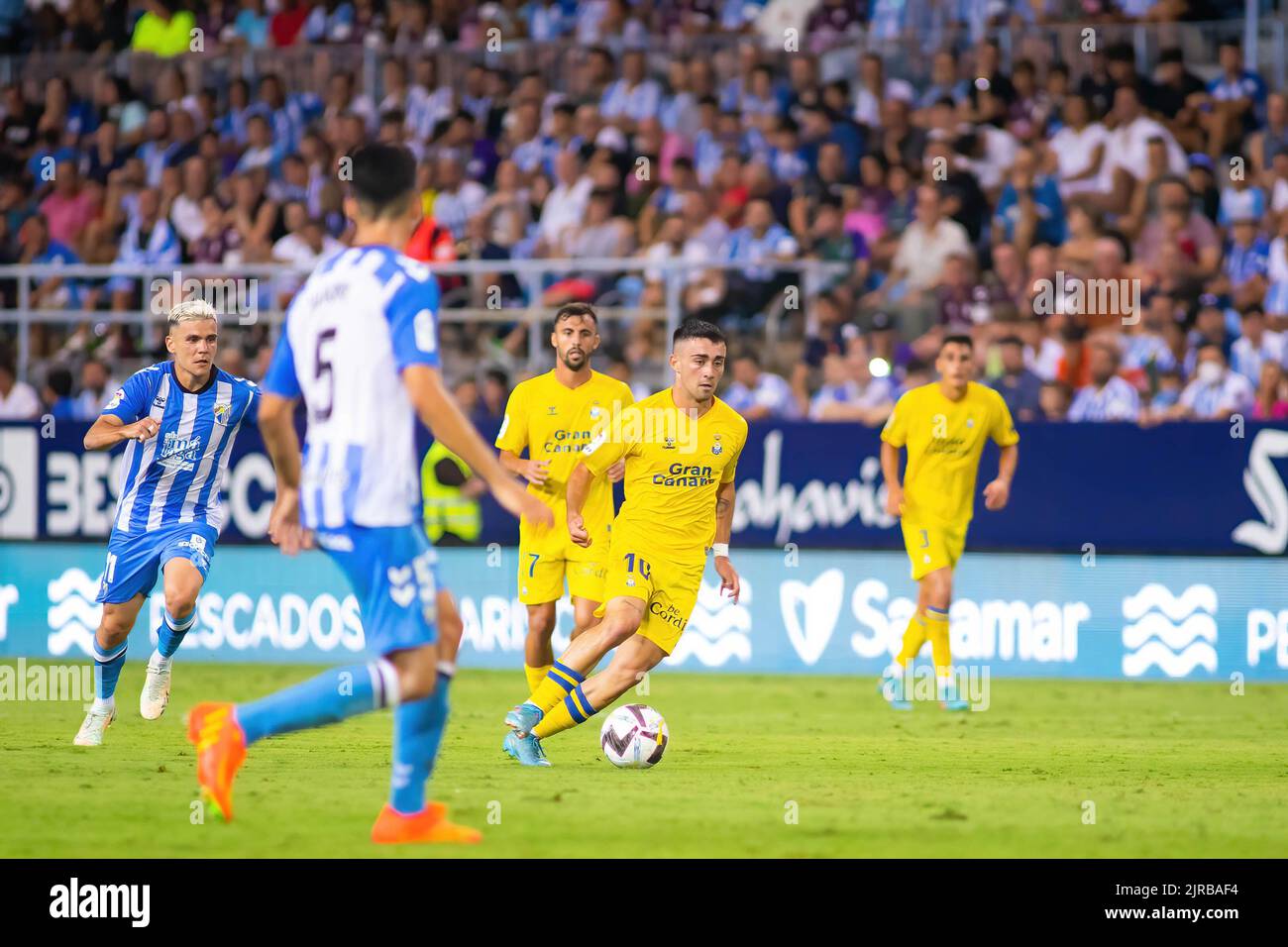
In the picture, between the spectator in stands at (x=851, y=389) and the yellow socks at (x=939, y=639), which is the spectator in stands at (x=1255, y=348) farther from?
the yellow socks at (x=939, y=639)

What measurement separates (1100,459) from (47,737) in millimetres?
8479

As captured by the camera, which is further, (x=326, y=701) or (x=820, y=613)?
(x=820, y=613)

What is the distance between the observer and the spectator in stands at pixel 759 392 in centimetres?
1656

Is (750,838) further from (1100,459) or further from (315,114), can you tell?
(315,114)

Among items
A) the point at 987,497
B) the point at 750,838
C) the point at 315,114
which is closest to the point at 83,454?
the point at 315,114

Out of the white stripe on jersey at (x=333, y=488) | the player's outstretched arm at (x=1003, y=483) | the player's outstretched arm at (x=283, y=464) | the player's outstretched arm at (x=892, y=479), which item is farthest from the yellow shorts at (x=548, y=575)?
the white stripe on jersey at (x=333, y=488)

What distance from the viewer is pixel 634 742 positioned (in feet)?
30.3

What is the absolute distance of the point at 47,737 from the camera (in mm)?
10695

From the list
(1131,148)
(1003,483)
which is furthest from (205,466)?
(1131,148)

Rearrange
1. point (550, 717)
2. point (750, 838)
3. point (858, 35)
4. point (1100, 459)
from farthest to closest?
point (858, 35) → point (1100, 459) → point (550, 717) → point (750, 838)

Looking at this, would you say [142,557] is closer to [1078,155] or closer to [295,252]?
[295,252]

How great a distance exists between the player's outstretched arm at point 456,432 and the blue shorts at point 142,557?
14.8 ft

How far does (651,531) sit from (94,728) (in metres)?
3.41

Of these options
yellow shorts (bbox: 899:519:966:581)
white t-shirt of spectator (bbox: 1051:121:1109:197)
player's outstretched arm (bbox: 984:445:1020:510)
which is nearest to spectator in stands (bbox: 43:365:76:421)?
yellow shorts (bbox: 899:519:966:581)
